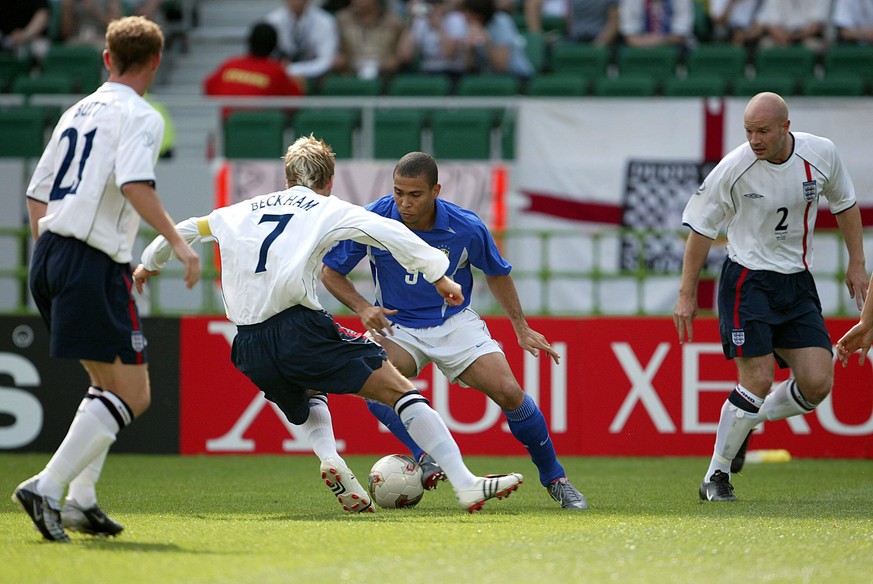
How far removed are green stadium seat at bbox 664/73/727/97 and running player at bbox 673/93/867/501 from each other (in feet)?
19.6

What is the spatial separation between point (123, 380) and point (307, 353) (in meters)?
0.95

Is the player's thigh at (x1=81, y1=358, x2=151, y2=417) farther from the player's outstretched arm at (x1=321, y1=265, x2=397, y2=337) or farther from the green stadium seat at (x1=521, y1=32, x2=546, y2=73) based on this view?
the green stadium seat at (x1=521, y1=32, x2=546, y2=73)

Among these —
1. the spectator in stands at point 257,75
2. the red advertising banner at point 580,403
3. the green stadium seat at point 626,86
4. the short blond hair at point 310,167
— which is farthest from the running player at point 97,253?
the green stadium seat at point 626,86

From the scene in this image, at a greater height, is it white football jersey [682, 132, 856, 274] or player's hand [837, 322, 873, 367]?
white football jersey [682, 132, 856, 274]

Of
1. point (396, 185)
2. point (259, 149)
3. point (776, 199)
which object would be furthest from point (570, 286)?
point (396, 185)

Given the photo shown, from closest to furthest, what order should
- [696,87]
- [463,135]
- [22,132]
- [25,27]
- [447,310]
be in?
1. [447,310]
2. [463,135]
3. [22,132]
4. [696,87]
5. [25,27]

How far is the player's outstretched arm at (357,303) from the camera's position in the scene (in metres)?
5.88

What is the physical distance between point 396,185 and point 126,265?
1.79 m

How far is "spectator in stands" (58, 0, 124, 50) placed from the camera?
1513cm

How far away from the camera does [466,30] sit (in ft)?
47.2

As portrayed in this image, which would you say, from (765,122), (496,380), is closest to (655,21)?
(765,122)

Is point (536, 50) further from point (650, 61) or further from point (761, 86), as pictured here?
point (761, 86)

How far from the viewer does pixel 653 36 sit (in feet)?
47.6

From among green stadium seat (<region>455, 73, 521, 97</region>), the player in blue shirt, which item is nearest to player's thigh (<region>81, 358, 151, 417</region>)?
the player in blue shirt
